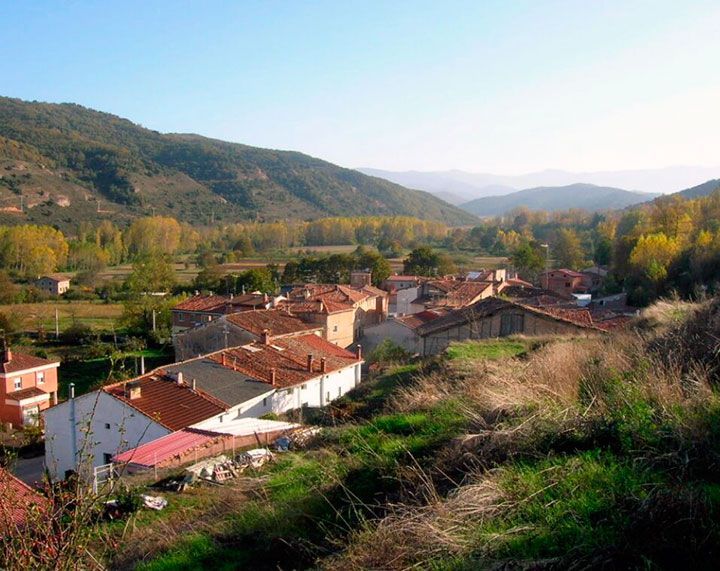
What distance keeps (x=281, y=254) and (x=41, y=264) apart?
106 feet

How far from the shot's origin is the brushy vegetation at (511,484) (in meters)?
3.24

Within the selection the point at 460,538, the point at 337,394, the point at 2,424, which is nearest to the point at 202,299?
the point at 2,424

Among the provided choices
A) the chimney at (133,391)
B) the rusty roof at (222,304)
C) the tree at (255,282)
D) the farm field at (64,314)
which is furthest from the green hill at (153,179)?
the chimney at (133,391)

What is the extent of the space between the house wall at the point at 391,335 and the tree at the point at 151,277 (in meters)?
25.8

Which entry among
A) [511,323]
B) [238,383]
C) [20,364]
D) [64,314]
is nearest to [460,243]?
[64,314]

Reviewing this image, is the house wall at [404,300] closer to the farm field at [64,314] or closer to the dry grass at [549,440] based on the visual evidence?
the farm field at [64,314]

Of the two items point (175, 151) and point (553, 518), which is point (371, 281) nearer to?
point (553, 518)

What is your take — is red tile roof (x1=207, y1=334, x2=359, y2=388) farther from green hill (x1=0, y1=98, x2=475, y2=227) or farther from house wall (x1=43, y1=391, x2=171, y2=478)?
green hill (x1=0, y1=98, x2=475, y2=227)

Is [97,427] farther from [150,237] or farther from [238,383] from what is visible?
[150,237]

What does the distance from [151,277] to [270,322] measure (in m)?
26.9

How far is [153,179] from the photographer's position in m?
119

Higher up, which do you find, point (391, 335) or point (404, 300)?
point (391, 335)

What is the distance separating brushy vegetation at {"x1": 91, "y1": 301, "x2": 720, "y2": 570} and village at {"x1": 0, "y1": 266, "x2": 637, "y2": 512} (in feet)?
4.74

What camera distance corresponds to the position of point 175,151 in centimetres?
14588
